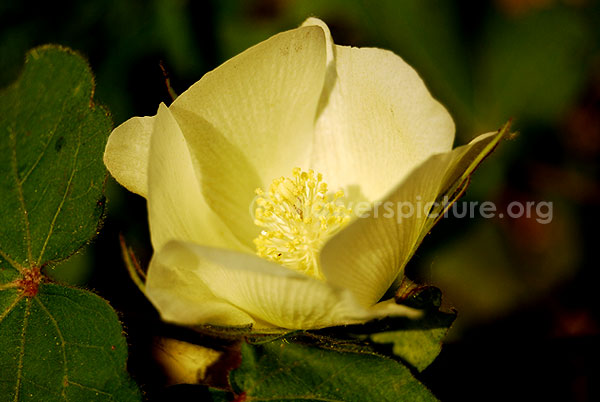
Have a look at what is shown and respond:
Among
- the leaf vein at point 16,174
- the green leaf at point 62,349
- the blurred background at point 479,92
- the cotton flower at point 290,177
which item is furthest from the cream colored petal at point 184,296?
the blurred background at point 479,92

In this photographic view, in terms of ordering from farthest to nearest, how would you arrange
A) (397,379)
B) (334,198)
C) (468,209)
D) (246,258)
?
(468,209) < (334,198) < (397,379) < (246,258)

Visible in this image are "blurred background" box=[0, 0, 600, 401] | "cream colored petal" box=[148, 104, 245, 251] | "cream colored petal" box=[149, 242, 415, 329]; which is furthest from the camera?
"blurred background" box=[0, 0, 600, 401]

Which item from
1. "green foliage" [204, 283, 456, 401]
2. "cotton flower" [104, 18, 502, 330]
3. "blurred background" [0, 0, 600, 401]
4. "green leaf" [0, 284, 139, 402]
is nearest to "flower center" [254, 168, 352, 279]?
"cotton flower" [104, 18, 502, 330]

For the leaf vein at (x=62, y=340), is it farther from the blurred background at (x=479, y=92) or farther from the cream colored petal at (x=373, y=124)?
the cream colored petal at (x=373, y=124)

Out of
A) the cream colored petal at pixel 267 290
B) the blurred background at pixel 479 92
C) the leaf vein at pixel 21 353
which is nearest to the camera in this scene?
the cream colored petal at pixel 267 290

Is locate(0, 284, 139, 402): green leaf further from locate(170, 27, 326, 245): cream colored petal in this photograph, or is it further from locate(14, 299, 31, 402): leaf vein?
locate(170, 27, 326, 245): cream colored petal

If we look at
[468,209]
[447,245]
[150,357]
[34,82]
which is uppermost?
[34,82]

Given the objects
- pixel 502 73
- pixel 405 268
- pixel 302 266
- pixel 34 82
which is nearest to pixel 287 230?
pixel 302 266

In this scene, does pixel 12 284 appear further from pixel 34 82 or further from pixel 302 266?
pixel 302 266
